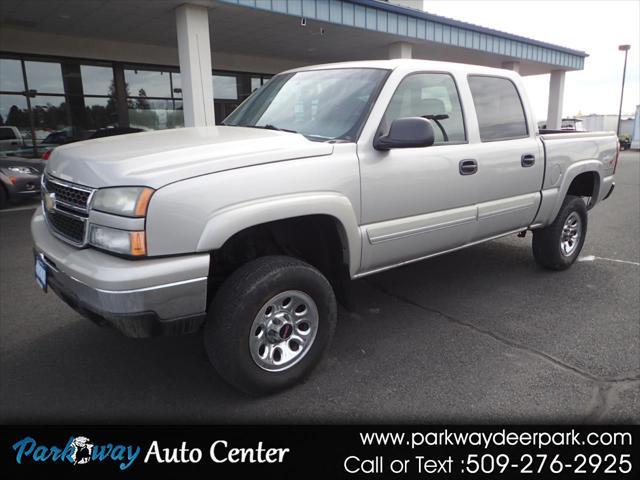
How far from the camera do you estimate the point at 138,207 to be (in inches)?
90.7

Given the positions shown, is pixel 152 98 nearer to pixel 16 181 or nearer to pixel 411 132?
pixel 16 181

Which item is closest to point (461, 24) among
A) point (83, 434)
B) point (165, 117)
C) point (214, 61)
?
point (214, 61)

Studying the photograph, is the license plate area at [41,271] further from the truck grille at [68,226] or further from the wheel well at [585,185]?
the wheel well at [585,185]

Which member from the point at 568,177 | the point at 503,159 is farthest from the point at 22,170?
the point at 568,177

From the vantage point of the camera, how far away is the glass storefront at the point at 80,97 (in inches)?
481

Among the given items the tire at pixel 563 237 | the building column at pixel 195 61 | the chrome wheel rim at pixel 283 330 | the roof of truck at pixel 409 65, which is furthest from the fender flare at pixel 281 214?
the building column at pixel 195 61

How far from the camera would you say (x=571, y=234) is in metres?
5.22

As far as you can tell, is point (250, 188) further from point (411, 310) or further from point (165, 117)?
point (165, 117)

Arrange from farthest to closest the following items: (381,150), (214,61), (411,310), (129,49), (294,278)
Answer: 1. (214,61)
2. (129,49)
3. (411,310)
4. (381,150)
5. (294,278)

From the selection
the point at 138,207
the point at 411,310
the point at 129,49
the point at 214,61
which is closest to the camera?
the point at 138,207

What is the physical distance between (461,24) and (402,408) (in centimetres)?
1355

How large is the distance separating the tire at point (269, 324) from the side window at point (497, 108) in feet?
6.85

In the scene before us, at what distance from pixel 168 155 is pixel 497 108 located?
2959 millimetres

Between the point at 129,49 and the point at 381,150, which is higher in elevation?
the point at 129,49
